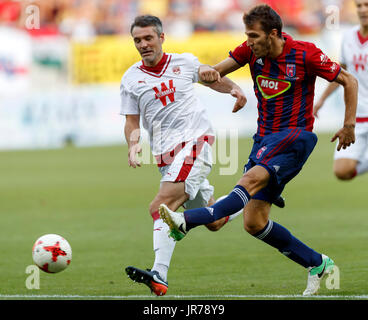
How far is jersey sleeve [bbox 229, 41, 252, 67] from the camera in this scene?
7.15 meters

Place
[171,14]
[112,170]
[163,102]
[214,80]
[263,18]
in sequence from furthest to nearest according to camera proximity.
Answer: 1. [171,14]
2. [112,170]
3. [163,102]
4. [214,80]
5. [263,18]

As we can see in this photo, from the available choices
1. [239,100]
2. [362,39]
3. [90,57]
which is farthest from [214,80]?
[90,57]

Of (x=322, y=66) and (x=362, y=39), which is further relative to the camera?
(x=362, y=39)

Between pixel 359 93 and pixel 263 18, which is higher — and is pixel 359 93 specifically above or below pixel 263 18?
below

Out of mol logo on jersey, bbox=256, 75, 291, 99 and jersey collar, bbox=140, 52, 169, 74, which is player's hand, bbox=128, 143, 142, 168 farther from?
mol logo on jersey, bbox=256, 75, 291, 99

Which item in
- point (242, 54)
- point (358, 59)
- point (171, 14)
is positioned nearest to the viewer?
point (242, 54)

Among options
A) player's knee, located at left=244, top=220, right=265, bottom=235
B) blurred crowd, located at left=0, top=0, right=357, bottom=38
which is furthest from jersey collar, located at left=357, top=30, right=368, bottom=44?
blurred crowd, located at left=0, top=0, right=357, bottom=38

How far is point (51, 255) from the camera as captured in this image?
711 cm

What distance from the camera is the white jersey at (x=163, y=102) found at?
766 centimetres

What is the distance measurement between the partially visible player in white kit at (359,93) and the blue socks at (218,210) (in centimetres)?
413

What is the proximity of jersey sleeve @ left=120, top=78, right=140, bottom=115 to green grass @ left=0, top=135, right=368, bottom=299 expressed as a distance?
157cm

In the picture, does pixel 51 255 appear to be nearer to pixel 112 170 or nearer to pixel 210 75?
pixel 210 75

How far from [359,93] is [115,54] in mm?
17454

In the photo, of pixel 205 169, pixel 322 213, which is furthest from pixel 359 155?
pixel 205 169
